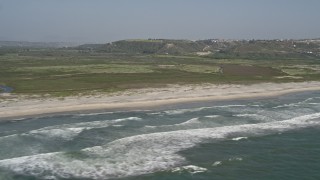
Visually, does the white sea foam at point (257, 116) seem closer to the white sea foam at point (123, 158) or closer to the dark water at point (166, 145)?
the dark water at point (166, 145)

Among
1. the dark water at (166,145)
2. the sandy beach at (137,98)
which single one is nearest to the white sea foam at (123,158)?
the dark water at (166,145)

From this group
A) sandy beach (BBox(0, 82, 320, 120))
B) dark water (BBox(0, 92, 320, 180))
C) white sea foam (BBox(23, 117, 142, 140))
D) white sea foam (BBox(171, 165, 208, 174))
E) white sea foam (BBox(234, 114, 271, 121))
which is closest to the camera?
white sea foam (BBox(171, 165, 208, 174))

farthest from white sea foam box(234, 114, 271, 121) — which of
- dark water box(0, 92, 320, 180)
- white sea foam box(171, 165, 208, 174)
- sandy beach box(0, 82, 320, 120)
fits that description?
white sea foam box(171, 165, 208, 174)

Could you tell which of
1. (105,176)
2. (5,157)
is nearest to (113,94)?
(5,157)

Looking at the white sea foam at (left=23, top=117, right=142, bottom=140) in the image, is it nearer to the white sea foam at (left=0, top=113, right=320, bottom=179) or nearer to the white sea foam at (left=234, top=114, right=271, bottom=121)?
the white sea foam at (left=0, top=113, right=320, bottom=179)

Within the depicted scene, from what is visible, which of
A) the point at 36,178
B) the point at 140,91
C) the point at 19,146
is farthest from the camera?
the point at 140,91

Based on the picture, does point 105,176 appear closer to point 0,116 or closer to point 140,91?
point 0,116
